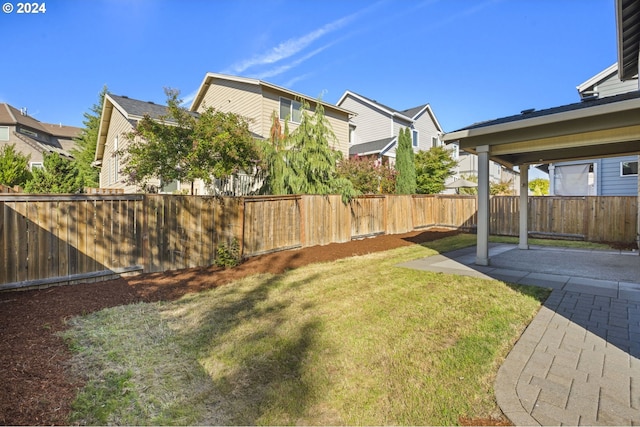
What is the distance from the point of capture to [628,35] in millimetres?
7520

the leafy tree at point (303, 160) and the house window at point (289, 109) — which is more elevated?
the house window at point (289, 109)

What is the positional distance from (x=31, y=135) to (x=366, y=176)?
121 ft

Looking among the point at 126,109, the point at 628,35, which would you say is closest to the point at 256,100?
the point at 126,109

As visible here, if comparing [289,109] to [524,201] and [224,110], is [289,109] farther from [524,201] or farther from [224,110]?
[524,201]

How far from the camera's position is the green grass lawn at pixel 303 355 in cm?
225

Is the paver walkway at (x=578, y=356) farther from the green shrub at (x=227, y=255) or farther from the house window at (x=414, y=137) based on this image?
the house window at (x=414, y=137)

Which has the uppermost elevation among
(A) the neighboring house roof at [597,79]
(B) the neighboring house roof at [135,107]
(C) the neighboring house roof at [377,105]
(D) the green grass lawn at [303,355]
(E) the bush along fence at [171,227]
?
(C) the neighboring house roof at [377,105]

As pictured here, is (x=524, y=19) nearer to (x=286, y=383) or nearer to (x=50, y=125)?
(x=286, y=383)

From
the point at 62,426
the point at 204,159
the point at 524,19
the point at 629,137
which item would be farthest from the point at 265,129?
the point at 62,426

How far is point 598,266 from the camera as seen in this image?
674 centimetres

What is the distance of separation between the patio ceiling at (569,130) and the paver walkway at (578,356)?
2614mm

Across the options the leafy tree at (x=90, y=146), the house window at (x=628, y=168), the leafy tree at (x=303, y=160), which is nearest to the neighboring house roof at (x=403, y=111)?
the house window at (x=628, y=168)

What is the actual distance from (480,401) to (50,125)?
51.5m

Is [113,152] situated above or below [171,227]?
above
